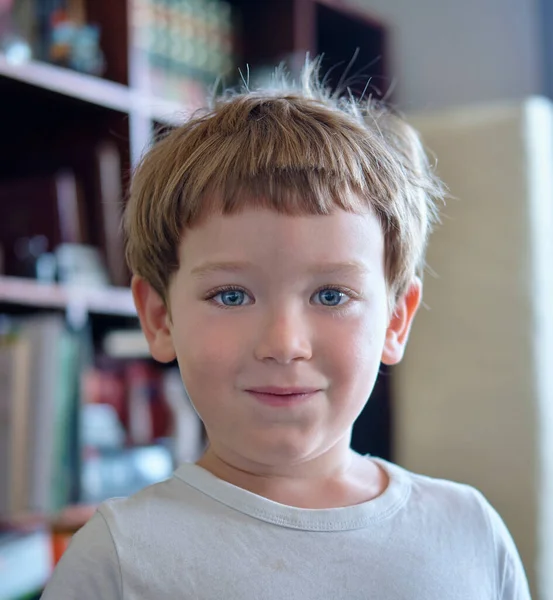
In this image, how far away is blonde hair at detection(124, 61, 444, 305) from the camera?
0.76m

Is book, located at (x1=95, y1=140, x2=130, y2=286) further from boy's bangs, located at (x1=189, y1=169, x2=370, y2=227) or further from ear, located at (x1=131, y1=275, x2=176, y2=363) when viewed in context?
boy's bangs, located at (x1=189, y1=169, x2=370, y2=227)

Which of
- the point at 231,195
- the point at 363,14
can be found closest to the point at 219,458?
the point at 231,195

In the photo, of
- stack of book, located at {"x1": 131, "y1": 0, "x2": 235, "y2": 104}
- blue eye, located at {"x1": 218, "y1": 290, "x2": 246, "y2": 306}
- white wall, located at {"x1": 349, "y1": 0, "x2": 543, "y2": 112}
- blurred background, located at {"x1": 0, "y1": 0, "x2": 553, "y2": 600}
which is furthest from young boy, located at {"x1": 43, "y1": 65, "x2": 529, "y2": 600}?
white wall, located at {"x1": 349, "y1": 0, "x2": 543, "y2": 112}

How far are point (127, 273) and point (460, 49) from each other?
50.6 inches

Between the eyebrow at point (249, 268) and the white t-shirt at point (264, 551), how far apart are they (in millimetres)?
205

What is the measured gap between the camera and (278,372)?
28.8 inches

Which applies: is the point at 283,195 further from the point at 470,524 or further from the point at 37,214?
the point at 37,214

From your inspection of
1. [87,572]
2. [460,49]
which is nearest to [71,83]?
[87,572]

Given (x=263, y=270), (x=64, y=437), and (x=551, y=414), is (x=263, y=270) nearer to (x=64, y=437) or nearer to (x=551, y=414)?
(x=551, y=414)

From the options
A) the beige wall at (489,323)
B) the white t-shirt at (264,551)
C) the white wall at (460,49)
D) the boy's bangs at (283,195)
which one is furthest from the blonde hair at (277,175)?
→ the white wall at (460,49)

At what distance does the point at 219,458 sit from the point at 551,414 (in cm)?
72

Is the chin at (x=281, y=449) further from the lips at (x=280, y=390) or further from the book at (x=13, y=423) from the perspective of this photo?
the book at (x=13, y=423)

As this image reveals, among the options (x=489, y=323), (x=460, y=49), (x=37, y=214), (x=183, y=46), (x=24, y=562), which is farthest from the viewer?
(x=460, y=49)

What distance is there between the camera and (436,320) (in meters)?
1.43
